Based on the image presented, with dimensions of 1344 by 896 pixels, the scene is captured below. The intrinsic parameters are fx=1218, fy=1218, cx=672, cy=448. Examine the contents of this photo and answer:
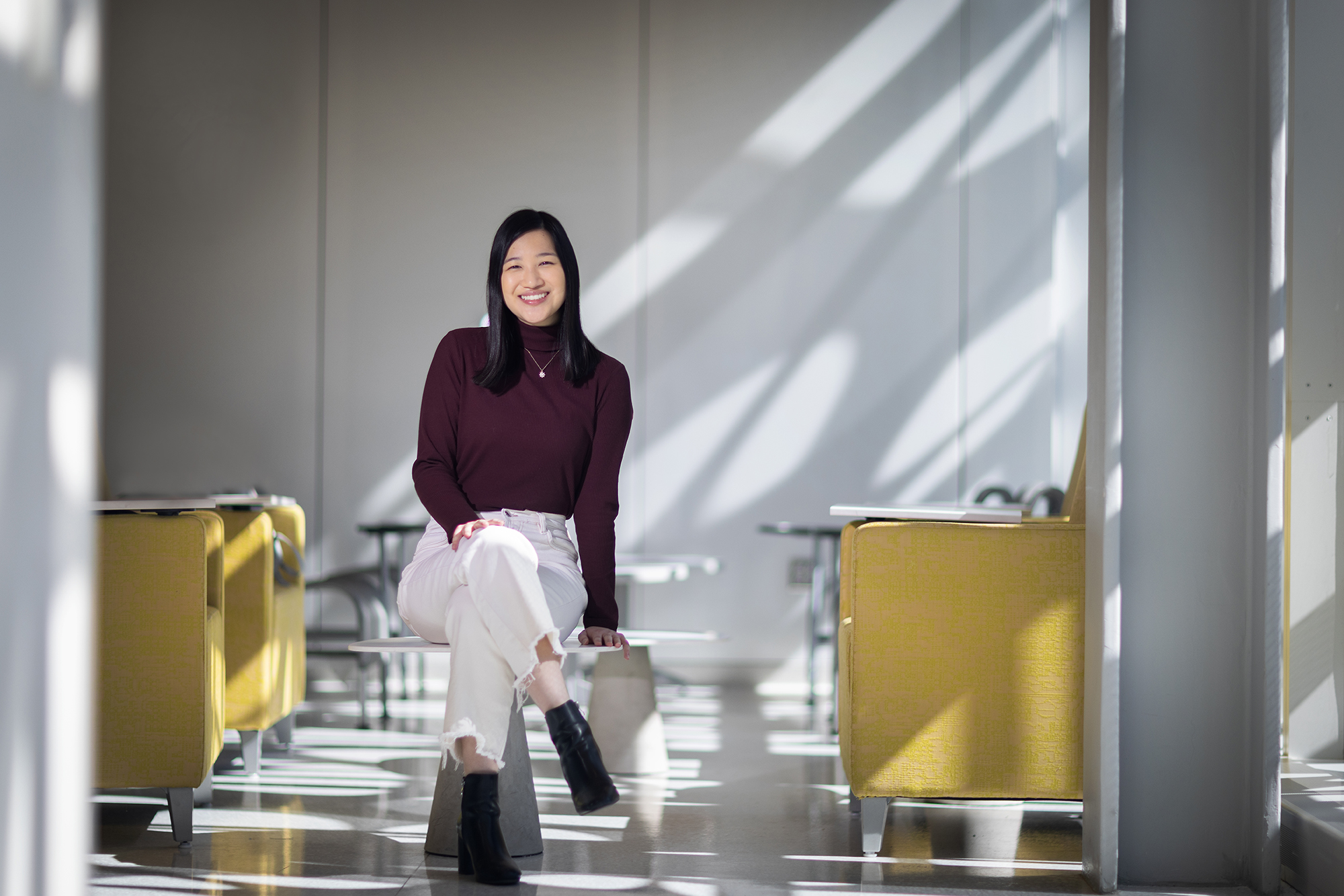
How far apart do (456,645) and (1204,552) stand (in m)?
1.31

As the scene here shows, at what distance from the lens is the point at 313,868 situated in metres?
2.21

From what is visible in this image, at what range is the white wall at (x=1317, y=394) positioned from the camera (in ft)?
8.66

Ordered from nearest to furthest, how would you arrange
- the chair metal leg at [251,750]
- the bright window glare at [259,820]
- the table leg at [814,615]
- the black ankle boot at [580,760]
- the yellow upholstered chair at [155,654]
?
the black ankle boot at [580,760] < the yellow upholstered chair at [155,654] < the bright window glare at [259,820] < the chair metal leg at [251,750] < the table leg at [814,615]

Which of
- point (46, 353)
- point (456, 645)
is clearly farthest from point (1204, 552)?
point (46, 353)

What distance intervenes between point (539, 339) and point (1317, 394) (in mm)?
1724

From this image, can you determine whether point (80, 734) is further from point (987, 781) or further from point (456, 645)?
point (987, 781)

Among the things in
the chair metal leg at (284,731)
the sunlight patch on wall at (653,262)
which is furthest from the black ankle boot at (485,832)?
the sunlight patch on wall at (653,262)

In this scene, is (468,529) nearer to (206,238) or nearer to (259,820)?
(259,820)

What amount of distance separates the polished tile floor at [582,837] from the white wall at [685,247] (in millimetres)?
1931

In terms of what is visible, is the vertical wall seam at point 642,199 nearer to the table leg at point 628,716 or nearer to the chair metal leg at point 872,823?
the table leg at point 628,716

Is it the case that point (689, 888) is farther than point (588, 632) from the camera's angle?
No

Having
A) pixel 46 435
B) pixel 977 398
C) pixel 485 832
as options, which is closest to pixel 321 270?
pixel 977 398

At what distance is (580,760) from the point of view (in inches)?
77.9

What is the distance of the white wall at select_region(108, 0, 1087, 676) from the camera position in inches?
211
